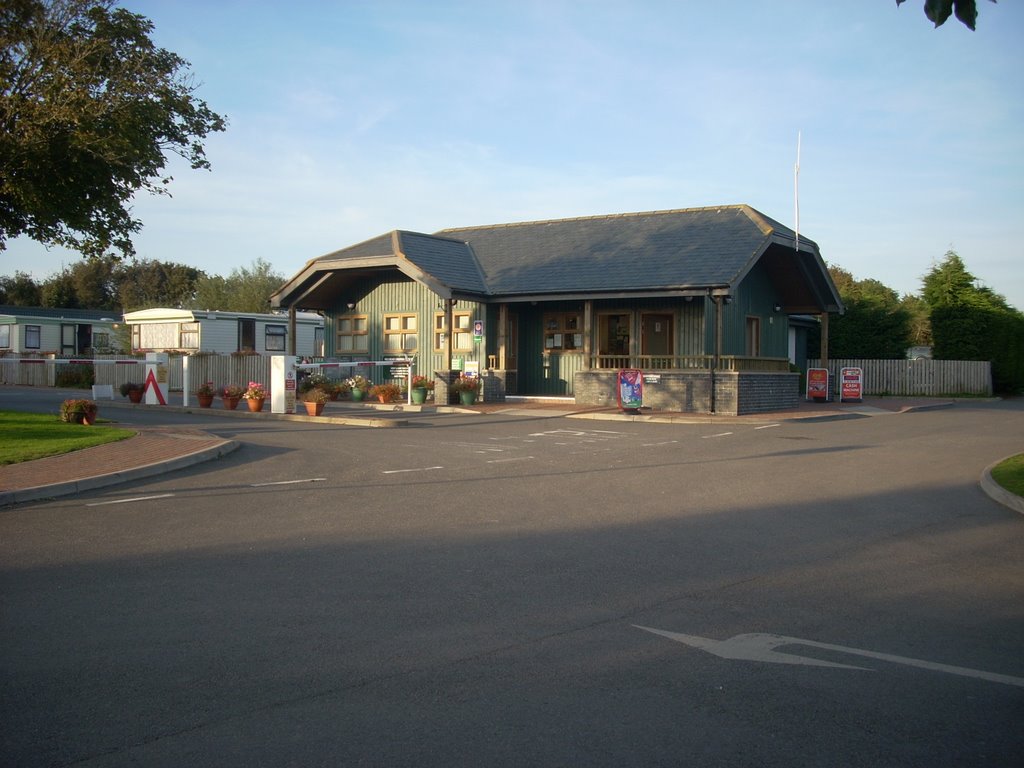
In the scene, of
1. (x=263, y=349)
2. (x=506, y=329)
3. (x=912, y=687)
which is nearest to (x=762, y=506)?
(x=912, y=687)

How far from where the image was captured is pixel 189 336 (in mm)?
37406

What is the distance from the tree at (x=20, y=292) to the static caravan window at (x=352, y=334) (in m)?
55.4

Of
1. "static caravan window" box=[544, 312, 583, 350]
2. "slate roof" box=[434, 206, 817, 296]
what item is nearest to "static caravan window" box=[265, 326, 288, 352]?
"slate roof" box=[434, 206, 817, 296]

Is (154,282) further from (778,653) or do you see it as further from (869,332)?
(778,653)

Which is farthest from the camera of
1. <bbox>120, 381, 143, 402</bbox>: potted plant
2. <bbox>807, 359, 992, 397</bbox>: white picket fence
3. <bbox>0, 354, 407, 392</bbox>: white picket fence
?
<bbox>807, 359, 992, 397</bbox>: white picket fence

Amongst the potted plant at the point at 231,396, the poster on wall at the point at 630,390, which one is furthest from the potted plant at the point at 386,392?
the poster on wall at the point at 630,390

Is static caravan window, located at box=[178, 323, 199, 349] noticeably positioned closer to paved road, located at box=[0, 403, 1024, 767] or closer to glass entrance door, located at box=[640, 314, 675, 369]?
glass entrance door, located at box=[640, 314, 675, 369]

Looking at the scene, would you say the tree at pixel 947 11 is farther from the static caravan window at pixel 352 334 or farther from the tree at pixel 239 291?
the tree at pixel 239 291

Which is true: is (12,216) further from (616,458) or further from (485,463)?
(616,458)

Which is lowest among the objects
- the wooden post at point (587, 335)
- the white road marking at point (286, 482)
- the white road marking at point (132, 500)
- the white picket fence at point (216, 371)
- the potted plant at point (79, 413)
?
the white road marking at point (132, 500)

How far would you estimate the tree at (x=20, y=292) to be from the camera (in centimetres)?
7562

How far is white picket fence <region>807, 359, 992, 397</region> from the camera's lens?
3678 cm

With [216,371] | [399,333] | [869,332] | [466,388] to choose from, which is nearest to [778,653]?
[466,388]

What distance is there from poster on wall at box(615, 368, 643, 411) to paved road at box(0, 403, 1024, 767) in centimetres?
1139
